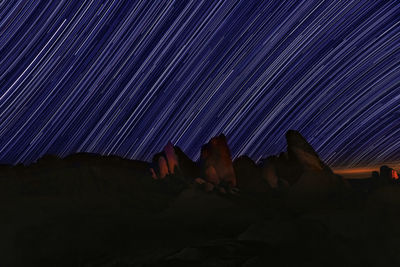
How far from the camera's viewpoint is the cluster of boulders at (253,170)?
53.0 metres

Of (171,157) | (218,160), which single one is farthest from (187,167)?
(218,160)

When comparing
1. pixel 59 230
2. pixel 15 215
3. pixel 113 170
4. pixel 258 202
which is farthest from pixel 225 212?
pixel 113 170

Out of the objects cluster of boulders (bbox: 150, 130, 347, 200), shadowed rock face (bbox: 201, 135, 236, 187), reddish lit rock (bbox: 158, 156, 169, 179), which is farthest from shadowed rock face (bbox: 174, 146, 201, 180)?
shadowed rock face (bbox: 201, 135, 236, 187)

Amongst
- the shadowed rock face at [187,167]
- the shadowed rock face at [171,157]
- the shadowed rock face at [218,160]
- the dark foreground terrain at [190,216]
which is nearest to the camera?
the dark foreground terrain at [190,216]

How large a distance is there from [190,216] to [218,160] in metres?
10.8

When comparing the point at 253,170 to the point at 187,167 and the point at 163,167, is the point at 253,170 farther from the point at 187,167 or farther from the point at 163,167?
the point at 163,167

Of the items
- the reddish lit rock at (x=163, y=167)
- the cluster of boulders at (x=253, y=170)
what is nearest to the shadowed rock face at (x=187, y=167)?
the cluster of boulders at (x=253, y=170)

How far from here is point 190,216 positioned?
44000mm

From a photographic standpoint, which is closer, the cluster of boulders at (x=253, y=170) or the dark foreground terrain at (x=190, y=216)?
the dark foreground terrain at (x=190, y=216)

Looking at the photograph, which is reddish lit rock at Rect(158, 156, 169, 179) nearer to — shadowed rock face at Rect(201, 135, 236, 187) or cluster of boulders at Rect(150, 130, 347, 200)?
cluster of boulders at Rect(150, 130, 347, 200)

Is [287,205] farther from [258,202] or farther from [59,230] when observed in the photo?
[59,230]

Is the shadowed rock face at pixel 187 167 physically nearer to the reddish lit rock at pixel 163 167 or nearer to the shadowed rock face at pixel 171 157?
the shadowed rock face at pixel 171 157

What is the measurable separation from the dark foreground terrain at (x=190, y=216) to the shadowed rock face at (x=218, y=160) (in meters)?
0.33

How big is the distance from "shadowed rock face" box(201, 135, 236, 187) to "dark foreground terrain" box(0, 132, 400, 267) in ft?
1.07
